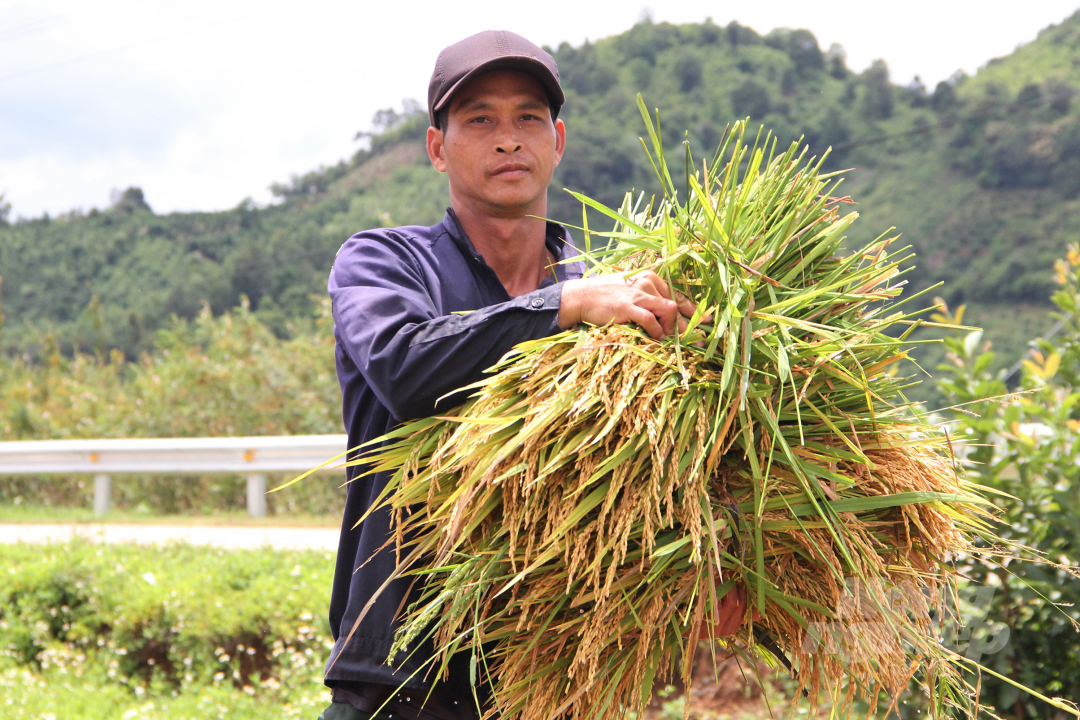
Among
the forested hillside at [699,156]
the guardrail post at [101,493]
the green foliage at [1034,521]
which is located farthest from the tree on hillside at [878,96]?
the green foliage at [1034,521]

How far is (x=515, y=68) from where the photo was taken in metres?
1.69

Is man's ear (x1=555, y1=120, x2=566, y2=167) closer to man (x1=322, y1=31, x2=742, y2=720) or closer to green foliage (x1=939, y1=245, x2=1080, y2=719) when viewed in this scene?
man (x1=322, y1=31, x2=742, y2=720)

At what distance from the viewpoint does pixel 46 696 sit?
4223mm

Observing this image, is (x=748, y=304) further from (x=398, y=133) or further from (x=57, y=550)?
(x=398, y=133)

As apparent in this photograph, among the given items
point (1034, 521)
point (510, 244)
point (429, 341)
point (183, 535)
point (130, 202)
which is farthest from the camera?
point (130, 202)

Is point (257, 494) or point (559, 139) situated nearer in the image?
point (559, 139)

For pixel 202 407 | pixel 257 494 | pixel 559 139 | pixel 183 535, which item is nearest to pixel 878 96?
pixel 202 407

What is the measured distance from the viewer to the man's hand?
1288 millimetres

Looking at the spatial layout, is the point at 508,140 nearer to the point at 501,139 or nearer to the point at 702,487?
the point at 501,139

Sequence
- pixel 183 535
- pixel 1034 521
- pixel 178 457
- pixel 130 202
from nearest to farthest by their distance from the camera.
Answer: pixel 1034 521 → pixel 183 535 → pixel 178 457 → pixel 130 202

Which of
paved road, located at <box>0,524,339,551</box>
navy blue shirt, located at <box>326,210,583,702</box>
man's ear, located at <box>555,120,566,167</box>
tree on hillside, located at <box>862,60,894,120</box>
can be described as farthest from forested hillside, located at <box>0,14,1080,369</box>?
navy blue shirt, located at <box>326,210,583,702</box>

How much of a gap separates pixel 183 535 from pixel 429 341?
6.07 metres

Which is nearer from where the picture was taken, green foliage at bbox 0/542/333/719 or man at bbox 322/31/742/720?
man at bbox 322/31/742/720

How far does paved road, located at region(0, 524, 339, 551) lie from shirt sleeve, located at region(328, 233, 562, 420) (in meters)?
4.69
